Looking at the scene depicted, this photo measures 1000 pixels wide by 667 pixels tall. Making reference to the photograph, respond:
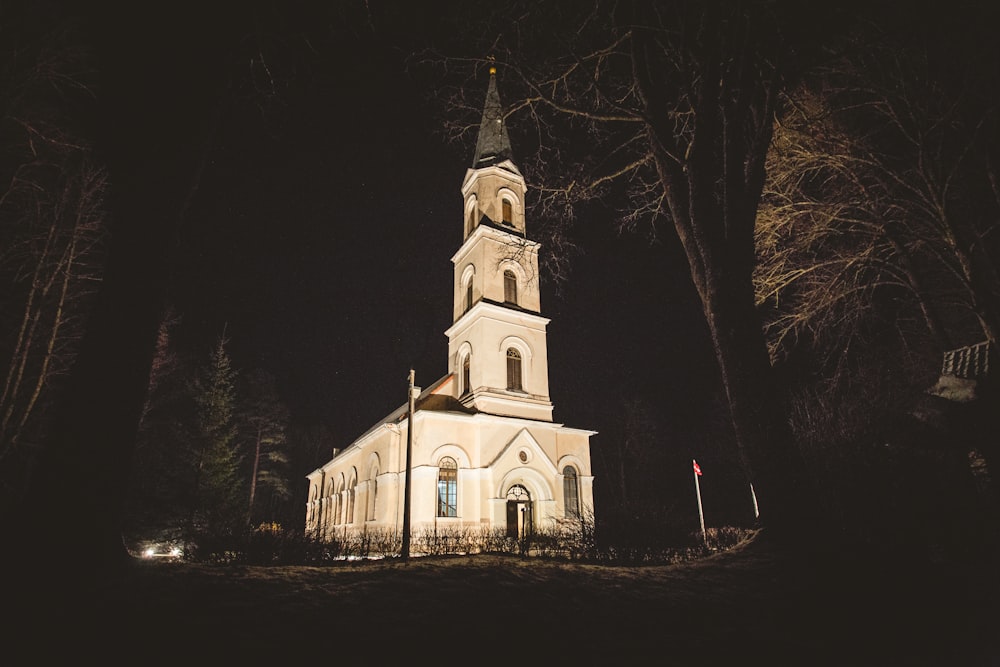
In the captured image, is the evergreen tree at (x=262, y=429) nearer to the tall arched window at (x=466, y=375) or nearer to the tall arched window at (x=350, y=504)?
the tall arched window at (x=350, y=504)

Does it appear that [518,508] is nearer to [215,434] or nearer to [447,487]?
[447,487]

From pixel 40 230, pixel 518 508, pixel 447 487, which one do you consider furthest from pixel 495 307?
pixel 40 230

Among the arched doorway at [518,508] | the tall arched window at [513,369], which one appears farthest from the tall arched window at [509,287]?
the arched doorway at [518,508]

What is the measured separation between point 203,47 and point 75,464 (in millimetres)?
4521

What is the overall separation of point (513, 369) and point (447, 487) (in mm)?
6674

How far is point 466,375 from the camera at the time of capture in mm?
26562

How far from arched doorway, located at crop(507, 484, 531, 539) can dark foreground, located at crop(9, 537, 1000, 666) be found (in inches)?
683

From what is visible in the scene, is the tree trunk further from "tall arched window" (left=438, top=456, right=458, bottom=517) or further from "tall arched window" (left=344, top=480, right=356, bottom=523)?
"tall arched window" (left=344, top=480, right=356, bottom=523)

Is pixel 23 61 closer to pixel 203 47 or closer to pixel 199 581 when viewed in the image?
pixel 203 47

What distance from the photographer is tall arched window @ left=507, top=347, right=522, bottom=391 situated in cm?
2570

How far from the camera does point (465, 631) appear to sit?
4.11 m

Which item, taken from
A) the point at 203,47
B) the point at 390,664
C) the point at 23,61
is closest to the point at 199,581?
the point at 390,664

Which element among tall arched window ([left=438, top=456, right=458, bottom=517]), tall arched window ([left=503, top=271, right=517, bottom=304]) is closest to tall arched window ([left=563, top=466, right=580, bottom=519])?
tall arched window ([left=438, top=456, right=458, bottom=517])

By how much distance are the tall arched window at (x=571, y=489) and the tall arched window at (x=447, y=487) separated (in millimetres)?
5449
